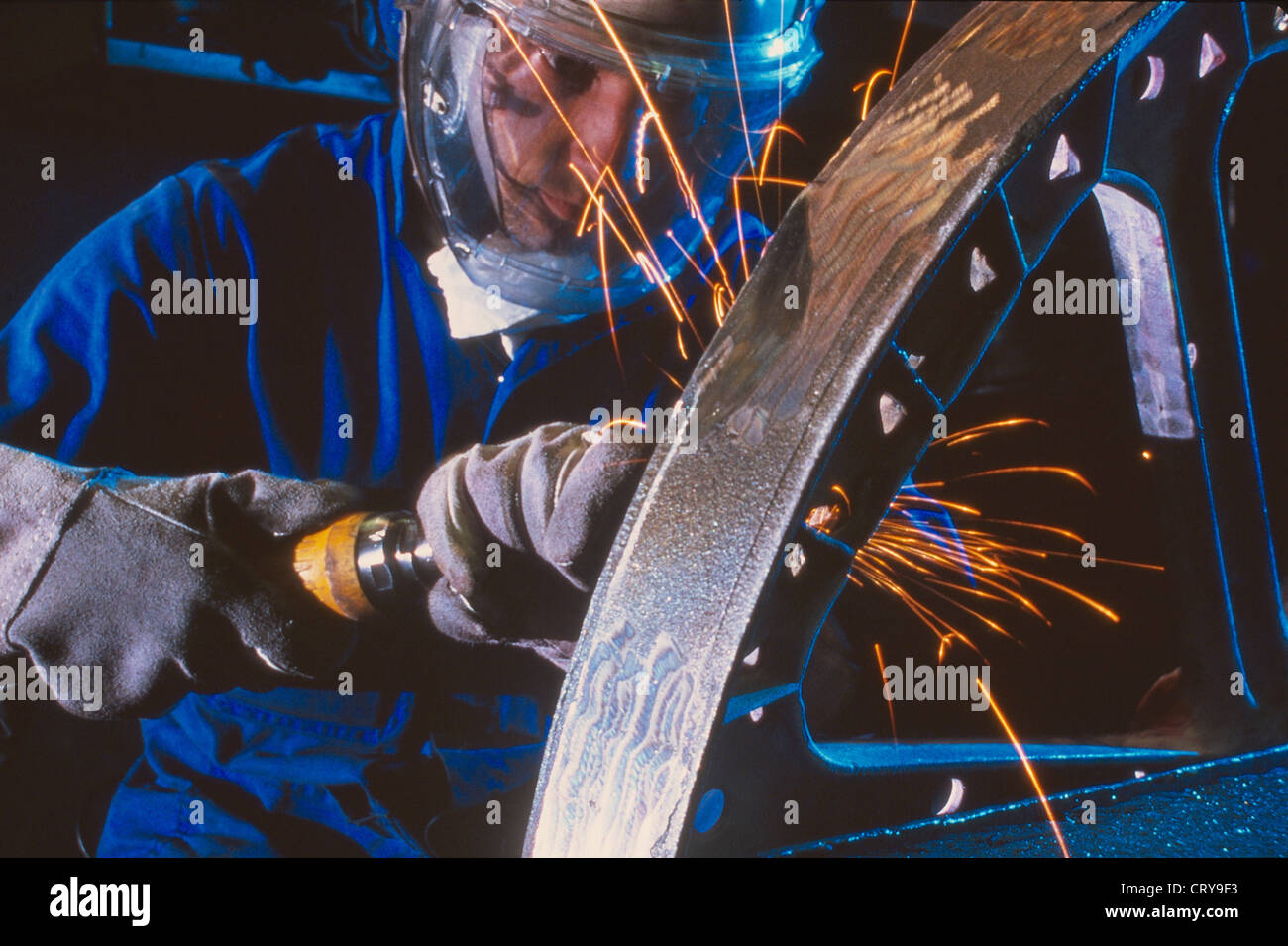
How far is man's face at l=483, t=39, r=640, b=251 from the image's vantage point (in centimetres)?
137

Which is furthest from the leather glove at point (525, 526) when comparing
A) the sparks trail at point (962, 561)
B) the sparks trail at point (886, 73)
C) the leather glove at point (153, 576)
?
the sparks trail at point (886, 73)

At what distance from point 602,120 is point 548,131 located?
0.11 meters

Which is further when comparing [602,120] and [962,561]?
[962,561]

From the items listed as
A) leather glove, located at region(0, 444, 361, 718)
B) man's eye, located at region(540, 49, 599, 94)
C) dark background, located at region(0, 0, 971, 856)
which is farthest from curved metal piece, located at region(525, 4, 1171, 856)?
dark background, located at region(0, 0, 971, 856)

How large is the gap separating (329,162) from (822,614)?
1535mm

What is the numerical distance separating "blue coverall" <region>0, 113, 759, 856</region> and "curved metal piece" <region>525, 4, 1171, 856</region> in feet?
3.63

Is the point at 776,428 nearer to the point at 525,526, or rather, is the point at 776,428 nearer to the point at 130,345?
the point at 525,526

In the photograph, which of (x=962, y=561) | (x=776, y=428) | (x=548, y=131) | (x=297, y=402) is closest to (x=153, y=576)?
(x=297, y=402)

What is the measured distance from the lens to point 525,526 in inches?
33.5

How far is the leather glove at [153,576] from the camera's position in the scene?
0.95 m

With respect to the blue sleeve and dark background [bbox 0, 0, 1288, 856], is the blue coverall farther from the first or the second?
dark background [bbox 0, 0, 1288, 856]

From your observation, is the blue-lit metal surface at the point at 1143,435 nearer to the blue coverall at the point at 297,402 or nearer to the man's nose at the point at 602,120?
the man's nose at the point at 602,120

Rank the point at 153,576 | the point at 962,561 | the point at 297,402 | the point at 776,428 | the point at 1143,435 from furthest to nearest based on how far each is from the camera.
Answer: the point at 962,561 < the point at 297,402 < the point at 153,576 < the point at 1143,435 < the point at 776,428

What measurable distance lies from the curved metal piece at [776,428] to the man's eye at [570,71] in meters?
0.96
